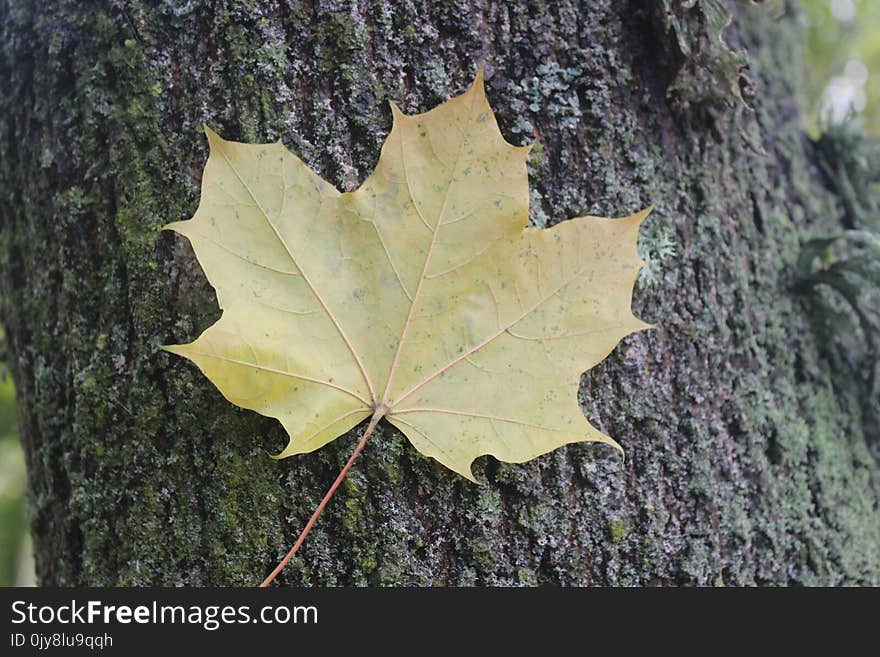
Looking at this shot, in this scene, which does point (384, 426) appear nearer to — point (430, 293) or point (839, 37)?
point (430, 293)

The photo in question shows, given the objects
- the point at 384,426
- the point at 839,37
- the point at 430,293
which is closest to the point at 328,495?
the point at 384,426

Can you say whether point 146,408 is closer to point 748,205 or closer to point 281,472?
point 281,472

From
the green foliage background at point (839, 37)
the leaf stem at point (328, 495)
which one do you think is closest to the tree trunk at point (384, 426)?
the leaf stem at point (328, 495)

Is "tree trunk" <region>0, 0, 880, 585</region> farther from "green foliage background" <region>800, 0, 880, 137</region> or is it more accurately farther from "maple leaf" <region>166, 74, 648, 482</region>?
"green foliage background" <region>800, 0, 880, 137</region>

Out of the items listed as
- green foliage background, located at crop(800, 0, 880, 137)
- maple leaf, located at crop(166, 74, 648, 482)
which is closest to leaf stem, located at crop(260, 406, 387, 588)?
maple leaf, located at crop(166, 74, 648, 482)

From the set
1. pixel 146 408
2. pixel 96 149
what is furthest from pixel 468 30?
pixel 146 408

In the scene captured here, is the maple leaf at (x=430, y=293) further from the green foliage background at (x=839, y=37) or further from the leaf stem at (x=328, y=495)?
the green foliage background at (x=839, y=37)
